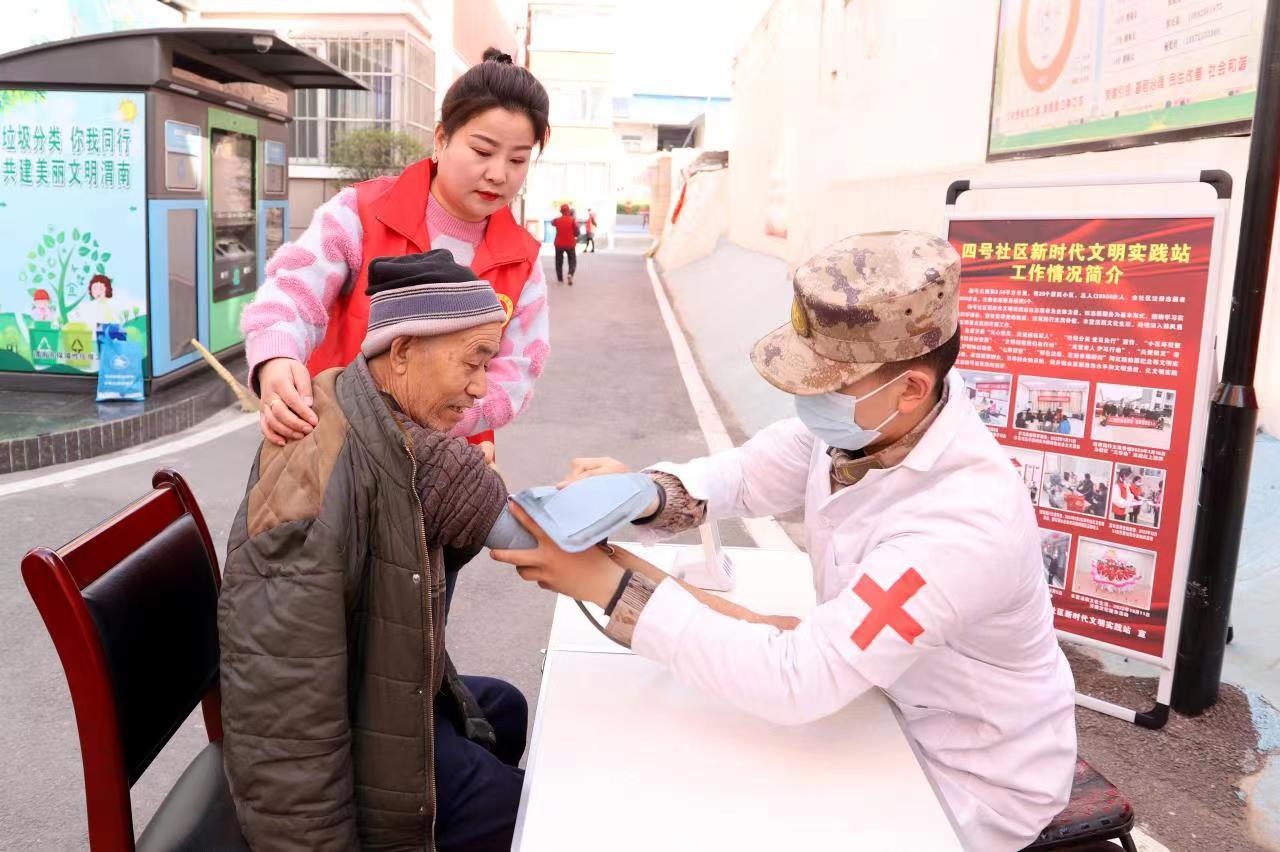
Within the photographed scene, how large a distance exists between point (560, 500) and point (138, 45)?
722 cm

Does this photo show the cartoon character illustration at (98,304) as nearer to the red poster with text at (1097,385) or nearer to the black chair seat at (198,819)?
the red poster with text at (1097,385)

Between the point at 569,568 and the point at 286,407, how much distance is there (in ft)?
1.86

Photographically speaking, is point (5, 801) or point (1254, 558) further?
point (1254, 558)

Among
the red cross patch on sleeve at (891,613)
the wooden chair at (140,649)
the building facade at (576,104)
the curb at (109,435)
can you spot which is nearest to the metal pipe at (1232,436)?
the red cross patch on sleeve at (891,613)

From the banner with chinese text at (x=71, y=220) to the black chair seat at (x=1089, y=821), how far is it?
7505 millimetres

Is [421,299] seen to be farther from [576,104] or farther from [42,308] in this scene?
[576,104]

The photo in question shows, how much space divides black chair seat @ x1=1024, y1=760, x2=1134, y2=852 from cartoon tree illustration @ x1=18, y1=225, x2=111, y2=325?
7.73 m

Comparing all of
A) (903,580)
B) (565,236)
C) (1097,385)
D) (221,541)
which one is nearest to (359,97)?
(565,236)

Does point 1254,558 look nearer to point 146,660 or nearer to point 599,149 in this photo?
point 146,660

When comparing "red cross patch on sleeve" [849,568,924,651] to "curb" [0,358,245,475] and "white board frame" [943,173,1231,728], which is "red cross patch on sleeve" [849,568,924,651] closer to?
"white board frame" [943,173,1231,728]

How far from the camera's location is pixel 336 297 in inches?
102

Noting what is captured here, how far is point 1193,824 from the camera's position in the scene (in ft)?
10.3

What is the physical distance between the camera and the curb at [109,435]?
6.35 meters

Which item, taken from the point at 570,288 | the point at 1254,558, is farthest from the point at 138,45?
the point at 570,288
